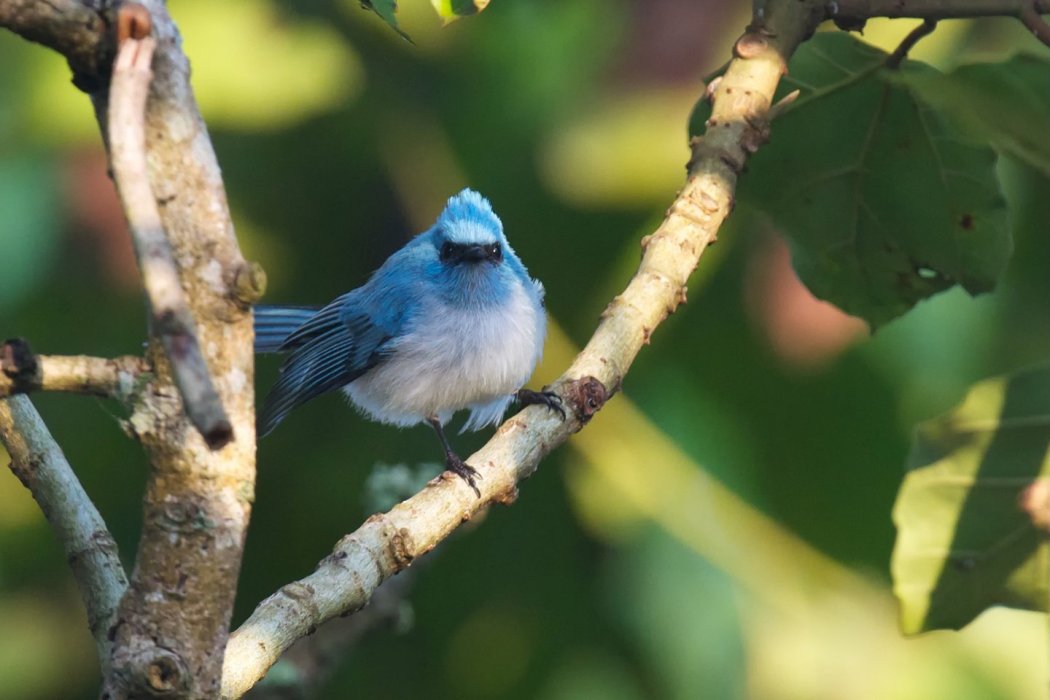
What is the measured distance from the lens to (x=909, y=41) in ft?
7.04

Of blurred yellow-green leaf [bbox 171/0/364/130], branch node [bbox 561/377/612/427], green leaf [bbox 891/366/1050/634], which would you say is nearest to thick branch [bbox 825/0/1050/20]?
green leaf [bbox 891/366/1050/634]

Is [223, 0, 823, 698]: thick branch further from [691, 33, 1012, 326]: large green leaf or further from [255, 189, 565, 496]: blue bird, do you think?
[255, 189, 565, 496]: blue bird

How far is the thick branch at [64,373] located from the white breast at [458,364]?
190 centimetres

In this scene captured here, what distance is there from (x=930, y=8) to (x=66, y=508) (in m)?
1.58

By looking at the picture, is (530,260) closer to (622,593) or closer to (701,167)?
(622,593)

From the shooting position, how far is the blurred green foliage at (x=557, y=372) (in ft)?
12.1

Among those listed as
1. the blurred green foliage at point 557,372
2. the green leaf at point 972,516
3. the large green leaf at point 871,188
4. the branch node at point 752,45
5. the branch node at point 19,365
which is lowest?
the blurred green foliage at point 557,372

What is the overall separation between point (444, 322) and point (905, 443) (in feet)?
5.43

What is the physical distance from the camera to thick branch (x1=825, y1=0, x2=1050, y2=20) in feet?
6.26

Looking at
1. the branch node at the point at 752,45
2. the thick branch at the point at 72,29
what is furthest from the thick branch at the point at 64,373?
the branch node at the point at 752,45

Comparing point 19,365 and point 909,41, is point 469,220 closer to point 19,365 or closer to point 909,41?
point 909,41

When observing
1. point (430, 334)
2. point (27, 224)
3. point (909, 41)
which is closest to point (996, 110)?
point (909, 41)

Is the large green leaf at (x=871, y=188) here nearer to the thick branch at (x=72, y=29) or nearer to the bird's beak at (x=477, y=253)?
the bird's beak at (x=477, y=253)

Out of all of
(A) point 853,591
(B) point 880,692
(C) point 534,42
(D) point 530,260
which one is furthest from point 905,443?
(C) point 534,42
